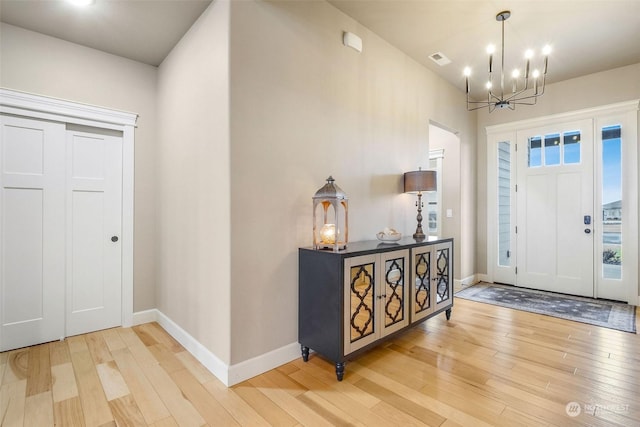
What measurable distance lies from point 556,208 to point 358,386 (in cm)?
408

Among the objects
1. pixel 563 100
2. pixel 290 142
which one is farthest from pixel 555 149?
pixel 290 142

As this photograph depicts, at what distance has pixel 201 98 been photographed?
2.50 meters

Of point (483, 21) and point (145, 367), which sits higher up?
point (483, 21)

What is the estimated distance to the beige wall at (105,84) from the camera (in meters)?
2.68

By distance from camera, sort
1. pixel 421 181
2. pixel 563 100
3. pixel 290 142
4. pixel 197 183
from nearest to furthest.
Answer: pixel 290 142 → pixel 197 183 → pixel 421 181 → pixel 563 100

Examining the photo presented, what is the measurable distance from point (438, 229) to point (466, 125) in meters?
1.69

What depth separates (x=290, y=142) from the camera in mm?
2396

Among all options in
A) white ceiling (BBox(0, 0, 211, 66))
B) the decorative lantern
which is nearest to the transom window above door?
the decorative lantern

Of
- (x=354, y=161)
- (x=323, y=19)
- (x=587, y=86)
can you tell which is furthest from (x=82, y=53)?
(x=587, y=86)

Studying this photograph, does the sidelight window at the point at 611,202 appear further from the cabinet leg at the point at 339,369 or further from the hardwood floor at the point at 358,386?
the cabinet leg at the point at 339,369

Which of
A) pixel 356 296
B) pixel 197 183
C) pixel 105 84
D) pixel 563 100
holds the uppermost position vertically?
pixel 563 100

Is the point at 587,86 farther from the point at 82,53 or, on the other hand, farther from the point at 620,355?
the point at 82,53

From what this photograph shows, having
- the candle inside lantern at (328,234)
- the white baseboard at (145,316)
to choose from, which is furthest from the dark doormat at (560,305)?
the white baseboard at (145,316)

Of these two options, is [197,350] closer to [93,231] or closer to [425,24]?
[93,231]
